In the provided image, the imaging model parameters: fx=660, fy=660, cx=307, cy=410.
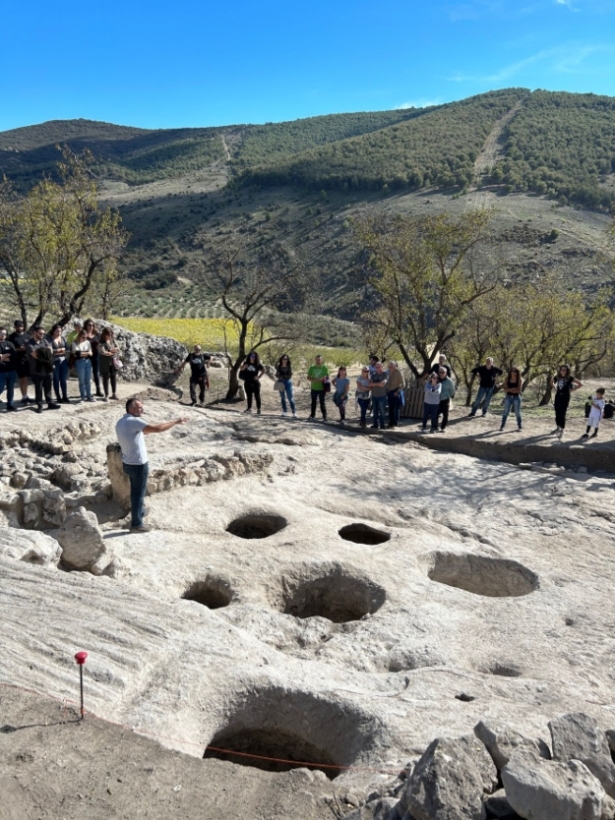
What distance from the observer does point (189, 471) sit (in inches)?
431

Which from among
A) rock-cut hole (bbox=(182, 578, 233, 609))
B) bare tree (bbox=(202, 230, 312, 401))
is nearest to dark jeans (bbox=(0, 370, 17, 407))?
bare tree (bbox=(202, 230, 312, 401))

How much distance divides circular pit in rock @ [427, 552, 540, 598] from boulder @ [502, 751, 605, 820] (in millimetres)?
5156

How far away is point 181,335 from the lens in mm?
33625

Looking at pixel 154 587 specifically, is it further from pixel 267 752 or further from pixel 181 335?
pixel 181 335

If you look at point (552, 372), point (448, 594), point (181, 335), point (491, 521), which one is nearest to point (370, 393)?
point (491, 521)

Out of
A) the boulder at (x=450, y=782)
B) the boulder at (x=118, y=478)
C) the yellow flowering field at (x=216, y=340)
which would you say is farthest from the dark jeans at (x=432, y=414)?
the yellow flowering field at (x=216, y=340)

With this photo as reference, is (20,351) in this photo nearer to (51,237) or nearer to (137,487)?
(137,487)

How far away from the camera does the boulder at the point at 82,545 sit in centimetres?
767

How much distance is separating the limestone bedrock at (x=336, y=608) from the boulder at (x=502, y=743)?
0.88 meters

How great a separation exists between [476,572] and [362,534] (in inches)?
75.8

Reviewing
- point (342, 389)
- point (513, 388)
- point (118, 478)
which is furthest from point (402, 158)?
point (118, 478)

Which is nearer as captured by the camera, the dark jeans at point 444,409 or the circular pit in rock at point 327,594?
the circular pit in rock at point 327,594

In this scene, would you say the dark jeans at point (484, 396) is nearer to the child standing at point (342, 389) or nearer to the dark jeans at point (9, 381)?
the child standing at point (342, 389)

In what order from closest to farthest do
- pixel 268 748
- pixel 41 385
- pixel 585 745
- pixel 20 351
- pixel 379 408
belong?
pixel 585 745 → pixel 268 748 → pixel 20 351 → pixel 41 385 → pixel 379 408
